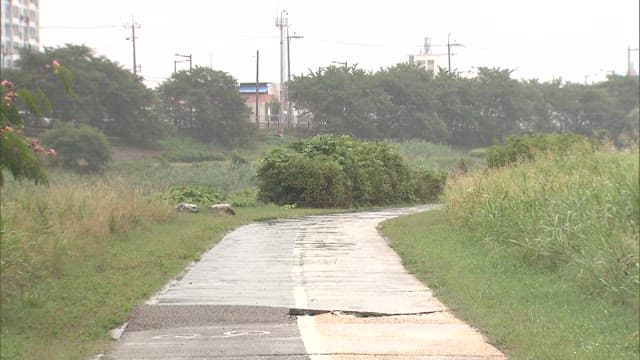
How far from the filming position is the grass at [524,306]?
8555mm

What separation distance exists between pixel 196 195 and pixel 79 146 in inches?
627

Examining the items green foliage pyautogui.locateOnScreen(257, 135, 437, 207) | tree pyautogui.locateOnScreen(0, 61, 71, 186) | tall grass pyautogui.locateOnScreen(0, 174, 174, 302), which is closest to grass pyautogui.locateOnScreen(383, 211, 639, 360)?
tree pyautogui.locateOnScreen(0, 61, 71, 186)

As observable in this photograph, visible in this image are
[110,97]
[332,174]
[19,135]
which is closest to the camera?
[19,135]

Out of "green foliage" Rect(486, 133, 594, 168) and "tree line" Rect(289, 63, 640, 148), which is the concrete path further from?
"tree line" Rect(289, 63, 640, 148)

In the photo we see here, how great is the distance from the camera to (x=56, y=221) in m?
17.8

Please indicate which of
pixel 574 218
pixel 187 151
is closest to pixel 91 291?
pixel 574 218

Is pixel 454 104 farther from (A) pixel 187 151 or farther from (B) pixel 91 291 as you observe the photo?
(B) pixel 91 291

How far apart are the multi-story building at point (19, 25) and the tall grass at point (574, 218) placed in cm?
8395

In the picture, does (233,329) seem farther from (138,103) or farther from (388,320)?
(138,103)

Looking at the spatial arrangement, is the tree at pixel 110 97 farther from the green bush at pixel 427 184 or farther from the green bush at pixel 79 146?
Result: the green bush at pixel 427 184

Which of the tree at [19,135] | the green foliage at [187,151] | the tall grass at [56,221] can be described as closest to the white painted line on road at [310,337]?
the tree at [19,135]

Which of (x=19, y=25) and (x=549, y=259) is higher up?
(x=19, y=25)

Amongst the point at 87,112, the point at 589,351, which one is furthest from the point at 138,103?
the point at 589,351

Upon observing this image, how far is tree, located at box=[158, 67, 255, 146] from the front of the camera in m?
60.8
